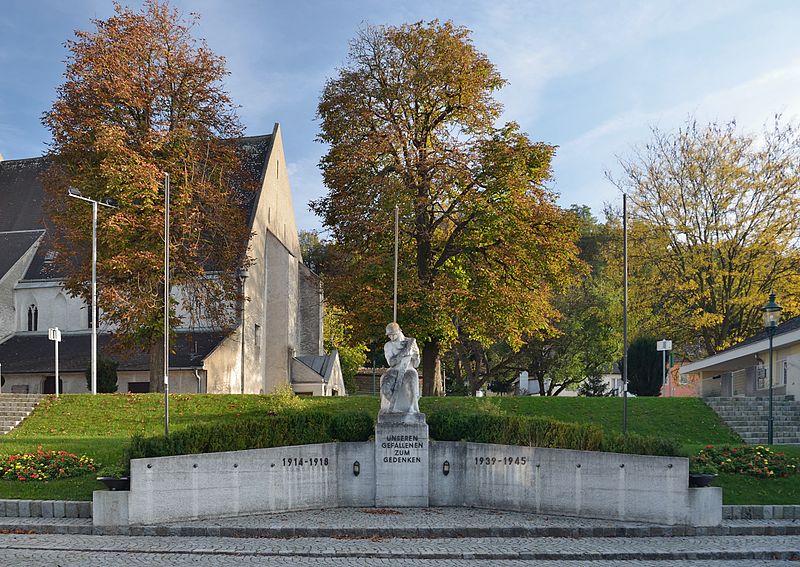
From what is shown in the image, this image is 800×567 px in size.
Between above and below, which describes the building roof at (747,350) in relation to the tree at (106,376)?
above

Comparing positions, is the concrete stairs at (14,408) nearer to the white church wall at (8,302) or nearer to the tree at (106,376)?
the tree at (106,376)

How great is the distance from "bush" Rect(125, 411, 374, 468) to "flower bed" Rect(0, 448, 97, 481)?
2595 mm

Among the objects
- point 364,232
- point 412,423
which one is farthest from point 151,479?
point 364,232

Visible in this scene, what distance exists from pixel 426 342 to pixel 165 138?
43.4ft

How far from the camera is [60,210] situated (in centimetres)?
3656

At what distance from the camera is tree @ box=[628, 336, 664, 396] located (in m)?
46.2

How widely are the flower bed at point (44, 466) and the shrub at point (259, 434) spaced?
262cm

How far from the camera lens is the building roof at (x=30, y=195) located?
46.7 m

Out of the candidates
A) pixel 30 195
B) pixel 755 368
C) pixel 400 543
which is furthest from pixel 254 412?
pixel 30 195

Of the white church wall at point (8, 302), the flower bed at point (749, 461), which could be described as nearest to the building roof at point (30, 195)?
the white church wall at point (8, 302)

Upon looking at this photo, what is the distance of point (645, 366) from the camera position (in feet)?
153

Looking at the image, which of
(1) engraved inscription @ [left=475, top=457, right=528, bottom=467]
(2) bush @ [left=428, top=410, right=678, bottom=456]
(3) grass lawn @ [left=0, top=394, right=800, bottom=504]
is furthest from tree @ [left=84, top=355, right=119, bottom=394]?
(1) engraved inscription @ [left=475, top=457, right=528, bottom=467]

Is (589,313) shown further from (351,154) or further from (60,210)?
(60,210)

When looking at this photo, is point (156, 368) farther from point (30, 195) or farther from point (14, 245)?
point (30, 195)
